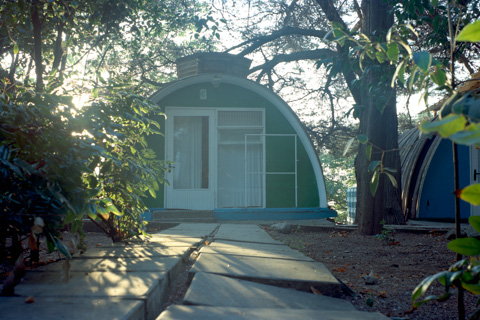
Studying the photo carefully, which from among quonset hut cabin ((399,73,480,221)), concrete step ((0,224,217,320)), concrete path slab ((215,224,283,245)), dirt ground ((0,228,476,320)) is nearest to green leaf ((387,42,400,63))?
dirt ground ((0,228,476,320))

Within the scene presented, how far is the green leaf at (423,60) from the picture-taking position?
1108 millimetres

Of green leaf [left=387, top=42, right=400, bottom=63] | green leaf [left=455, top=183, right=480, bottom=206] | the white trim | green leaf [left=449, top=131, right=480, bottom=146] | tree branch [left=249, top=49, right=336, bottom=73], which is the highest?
tree branch [left=249, top=49, right=336, bottom=73]

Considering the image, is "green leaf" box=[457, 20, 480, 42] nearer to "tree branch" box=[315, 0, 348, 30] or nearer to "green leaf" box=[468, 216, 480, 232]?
"green leaf" box=[468, 216, 480, 232]

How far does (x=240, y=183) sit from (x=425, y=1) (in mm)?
7045

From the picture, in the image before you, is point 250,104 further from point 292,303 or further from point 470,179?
point 292,303

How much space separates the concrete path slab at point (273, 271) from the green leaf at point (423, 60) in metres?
1.56

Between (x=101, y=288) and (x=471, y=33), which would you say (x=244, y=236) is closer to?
(x=101, y=288)

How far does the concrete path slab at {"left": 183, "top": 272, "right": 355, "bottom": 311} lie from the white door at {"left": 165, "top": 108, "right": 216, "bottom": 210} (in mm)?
7670

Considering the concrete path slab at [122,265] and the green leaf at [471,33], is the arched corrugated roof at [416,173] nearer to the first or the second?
the concrete path slab at [122,265]

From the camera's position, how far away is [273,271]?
8.46 feet

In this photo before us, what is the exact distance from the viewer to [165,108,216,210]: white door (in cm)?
992

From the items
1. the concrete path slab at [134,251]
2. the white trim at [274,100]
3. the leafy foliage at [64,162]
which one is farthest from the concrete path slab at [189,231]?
the white trim at [274,100]

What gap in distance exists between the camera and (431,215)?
10.2 meters

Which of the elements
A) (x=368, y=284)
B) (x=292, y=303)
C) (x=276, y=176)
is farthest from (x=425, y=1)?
(x=276, y=176)
